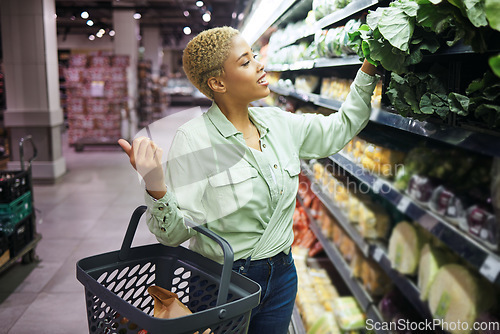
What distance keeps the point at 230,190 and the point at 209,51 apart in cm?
45

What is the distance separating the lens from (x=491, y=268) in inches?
46.9

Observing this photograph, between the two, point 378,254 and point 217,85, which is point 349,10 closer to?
point 217,85

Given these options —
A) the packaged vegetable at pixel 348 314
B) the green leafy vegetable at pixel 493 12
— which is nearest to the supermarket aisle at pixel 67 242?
the green leafy vegetable at pixel 493 12

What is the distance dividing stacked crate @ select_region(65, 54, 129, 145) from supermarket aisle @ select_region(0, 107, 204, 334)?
236 centimetres

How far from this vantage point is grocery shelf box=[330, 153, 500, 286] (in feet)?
3.94

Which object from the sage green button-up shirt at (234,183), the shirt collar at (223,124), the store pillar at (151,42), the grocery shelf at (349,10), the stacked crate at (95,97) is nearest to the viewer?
the sage green button-up shirt at (234,183)

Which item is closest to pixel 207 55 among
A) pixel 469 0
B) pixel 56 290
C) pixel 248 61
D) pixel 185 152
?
pixel 248 61

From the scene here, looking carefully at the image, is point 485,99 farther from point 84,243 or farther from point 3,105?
point 3,105

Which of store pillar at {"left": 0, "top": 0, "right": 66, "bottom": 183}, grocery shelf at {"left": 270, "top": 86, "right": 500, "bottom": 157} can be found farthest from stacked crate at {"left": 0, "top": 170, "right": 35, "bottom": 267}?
store pillar at {"left": 0, "top": 0, "right": 66, "bottom": 183}

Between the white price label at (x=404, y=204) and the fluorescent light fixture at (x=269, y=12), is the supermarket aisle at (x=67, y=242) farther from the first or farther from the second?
the fluorescent light fixture at (x=269, y=12)

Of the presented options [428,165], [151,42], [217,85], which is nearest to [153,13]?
[151,42]

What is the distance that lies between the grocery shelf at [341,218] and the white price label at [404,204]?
1.54 ft

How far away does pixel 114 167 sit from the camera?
8.61 m

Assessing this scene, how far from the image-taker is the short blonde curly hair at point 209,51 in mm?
1602
